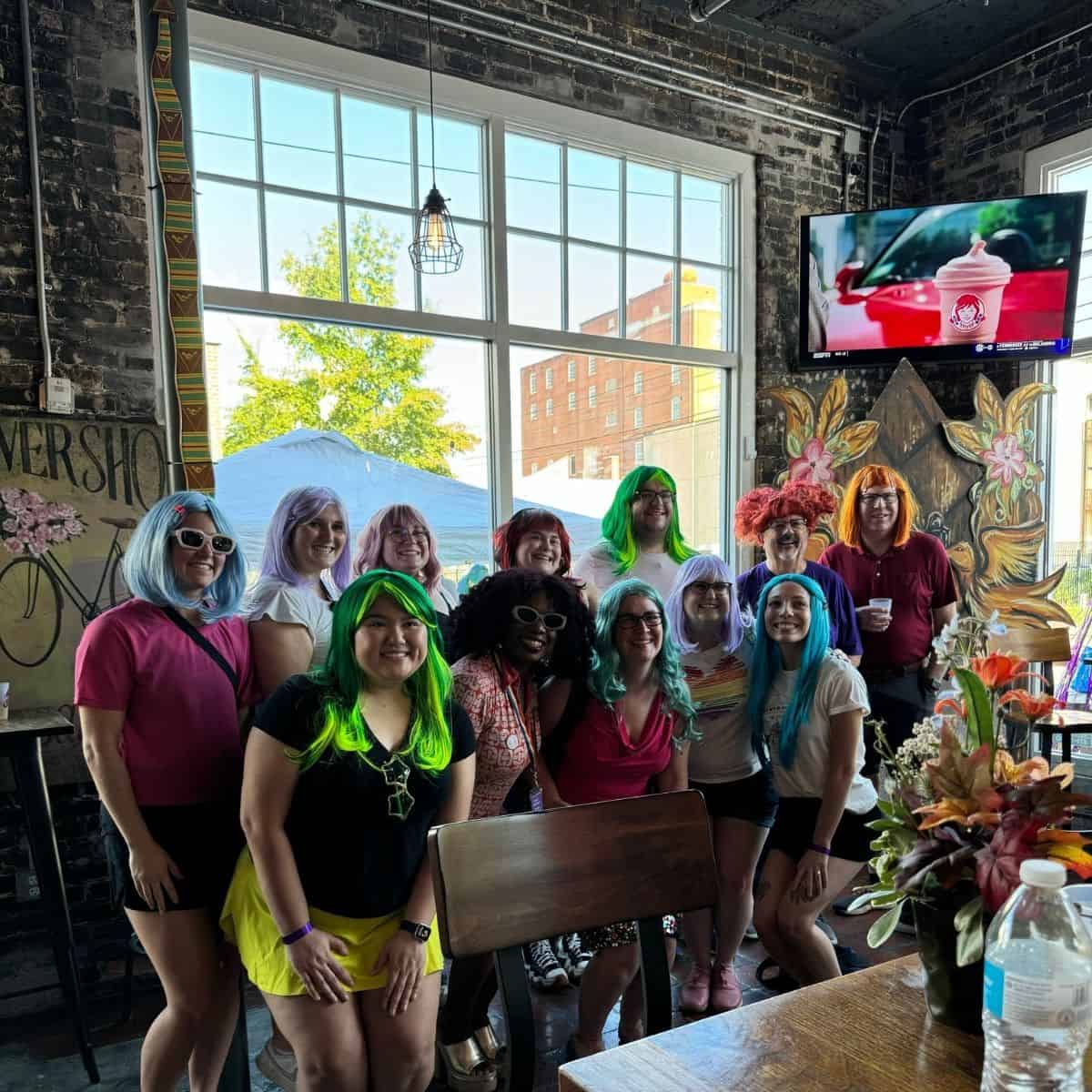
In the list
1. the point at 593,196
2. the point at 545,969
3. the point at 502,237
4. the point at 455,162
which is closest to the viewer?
the point at 545,969

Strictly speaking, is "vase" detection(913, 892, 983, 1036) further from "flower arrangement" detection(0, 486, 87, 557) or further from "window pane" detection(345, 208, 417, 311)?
"window pane" detection(345, 208, 417, 311)

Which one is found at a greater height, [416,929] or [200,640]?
[200,640]

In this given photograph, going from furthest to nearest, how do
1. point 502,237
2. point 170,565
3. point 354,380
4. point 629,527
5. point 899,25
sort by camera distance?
point 899,25, point 502,237, point 354,380, point 629,527, point 170,565

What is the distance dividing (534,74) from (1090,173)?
10.0 feet

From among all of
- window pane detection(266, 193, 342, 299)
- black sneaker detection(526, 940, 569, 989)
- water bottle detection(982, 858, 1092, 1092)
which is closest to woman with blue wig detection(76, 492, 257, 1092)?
black sneaker detection(526, 940, 569, 989)

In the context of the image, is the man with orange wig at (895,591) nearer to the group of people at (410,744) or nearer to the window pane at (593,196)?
the group of people at (410,744)

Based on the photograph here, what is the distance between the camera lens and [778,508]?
10.2 feet

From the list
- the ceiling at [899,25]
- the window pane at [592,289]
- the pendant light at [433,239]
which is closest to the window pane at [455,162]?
the pendant light at [433,239]

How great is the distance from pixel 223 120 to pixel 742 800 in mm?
3247

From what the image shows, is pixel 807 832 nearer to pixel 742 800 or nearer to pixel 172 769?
pixel 742 800

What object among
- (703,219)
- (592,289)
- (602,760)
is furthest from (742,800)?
(703,219)

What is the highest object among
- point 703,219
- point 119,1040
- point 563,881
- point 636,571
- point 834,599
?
point 703,219

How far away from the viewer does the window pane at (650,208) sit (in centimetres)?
472

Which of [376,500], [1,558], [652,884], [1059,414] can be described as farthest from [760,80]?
[652,884]
